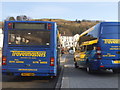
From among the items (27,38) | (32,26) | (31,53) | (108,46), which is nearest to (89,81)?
(108,46)

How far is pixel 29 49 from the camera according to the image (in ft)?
32.5

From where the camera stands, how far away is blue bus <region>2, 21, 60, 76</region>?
386 inches

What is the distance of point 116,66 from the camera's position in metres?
11.8

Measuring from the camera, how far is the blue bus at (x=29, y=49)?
386 inches

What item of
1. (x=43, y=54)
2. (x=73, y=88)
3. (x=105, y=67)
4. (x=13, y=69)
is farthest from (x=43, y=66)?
(x=105, y=67)

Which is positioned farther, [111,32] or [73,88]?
[111,32]

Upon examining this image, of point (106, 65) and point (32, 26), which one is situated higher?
point (32, 26)

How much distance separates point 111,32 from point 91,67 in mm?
2419

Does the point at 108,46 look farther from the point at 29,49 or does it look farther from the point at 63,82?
the point at 29,49

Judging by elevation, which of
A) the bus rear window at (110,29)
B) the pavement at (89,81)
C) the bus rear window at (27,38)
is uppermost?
the bus rear window at (110,29)

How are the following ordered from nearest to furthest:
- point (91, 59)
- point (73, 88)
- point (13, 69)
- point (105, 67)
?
point (73, 88) → point (13, 69) → point (105, 67) → point (91, 59)

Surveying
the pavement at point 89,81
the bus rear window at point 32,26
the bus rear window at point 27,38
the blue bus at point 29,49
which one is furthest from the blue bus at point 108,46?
the bus rear window at point 32,26

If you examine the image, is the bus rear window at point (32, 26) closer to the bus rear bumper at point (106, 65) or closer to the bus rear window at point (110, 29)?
the bus rear window at point (110, 29)

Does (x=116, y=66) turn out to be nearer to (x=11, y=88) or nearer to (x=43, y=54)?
(x=43, y=54)
